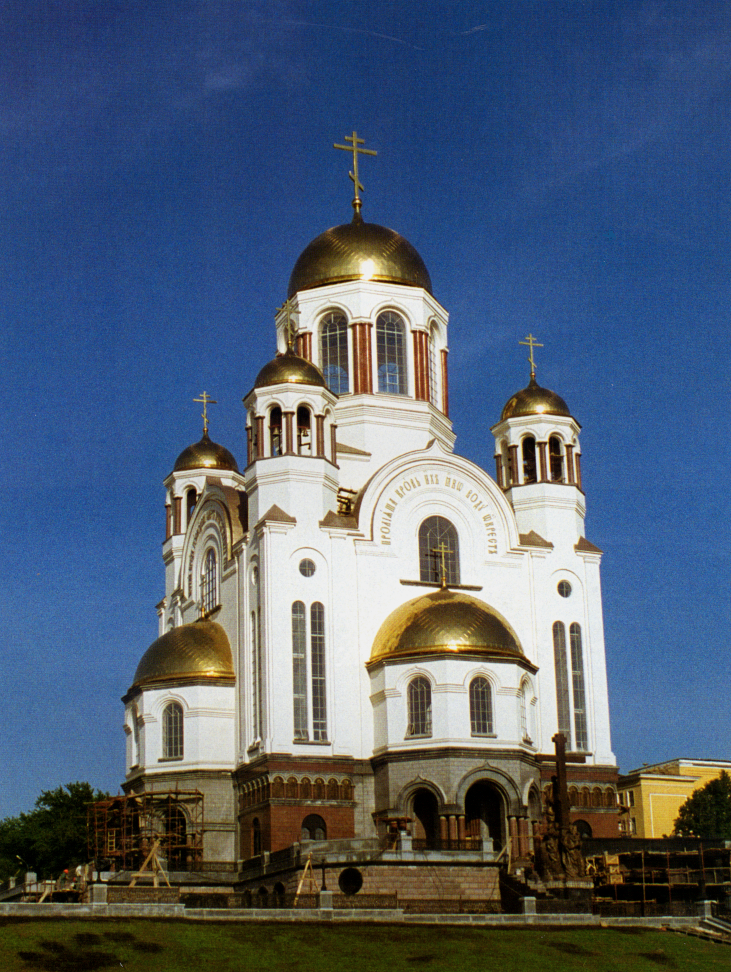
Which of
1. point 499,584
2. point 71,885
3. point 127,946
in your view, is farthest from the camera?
point 499,584

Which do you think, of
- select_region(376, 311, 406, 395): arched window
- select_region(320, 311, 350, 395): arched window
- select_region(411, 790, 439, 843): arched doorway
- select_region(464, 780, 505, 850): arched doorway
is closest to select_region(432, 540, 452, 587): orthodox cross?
select_region(376, 311, 406, 395): arched window

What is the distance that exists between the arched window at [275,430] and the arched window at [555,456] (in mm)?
9033

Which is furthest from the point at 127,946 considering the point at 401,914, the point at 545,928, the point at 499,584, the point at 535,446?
the point at 535,446

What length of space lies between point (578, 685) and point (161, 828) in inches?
516

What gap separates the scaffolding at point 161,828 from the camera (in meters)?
39.3

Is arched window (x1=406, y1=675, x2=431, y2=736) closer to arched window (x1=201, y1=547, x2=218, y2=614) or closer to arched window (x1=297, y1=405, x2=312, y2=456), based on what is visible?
arched window (x1=297, y1=405, x2=312, y2=456)

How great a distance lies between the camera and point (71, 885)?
3697 centimetres

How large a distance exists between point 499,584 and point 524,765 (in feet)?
21.8

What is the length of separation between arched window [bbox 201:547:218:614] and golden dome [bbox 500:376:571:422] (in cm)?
1057

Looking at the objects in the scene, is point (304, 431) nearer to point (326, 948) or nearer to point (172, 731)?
point (172, 731)

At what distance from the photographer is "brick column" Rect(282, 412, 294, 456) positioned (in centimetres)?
4162

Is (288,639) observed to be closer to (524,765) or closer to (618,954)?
(524,765)

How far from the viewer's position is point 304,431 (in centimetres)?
4381

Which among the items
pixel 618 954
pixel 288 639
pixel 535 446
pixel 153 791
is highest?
pixel 535 446
